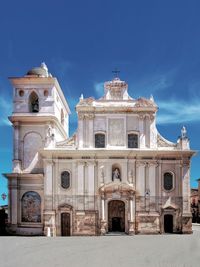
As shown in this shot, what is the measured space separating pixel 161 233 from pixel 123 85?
13.7 meters

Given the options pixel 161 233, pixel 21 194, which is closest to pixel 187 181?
pixel 161 233

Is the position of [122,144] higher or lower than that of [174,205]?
higher

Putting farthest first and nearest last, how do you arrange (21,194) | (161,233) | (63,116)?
(63,116)
(21,194)
(161,233)

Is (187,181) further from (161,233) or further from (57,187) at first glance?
(57,187)

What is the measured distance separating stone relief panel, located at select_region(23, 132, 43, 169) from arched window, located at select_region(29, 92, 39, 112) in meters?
2.63

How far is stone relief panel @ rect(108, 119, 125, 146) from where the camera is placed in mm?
34375

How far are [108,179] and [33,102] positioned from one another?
11213mm

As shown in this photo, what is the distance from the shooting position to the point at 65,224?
33250mm

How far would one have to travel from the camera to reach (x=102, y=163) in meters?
33.8

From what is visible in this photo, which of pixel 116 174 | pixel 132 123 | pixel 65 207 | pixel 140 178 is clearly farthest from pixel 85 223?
pixel 132 123

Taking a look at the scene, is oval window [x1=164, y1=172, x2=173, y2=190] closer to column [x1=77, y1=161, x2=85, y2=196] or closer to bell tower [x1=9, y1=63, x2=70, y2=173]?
column [x1=77, y1=161, x2=85, y2=196]

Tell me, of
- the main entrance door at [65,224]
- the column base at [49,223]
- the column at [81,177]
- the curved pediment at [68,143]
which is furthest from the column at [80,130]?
the column base at [49,223]

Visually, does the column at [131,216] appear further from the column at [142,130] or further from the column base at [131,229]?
the column at [142,130]

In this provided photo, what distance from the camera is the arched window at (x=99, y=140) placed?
34.4m
